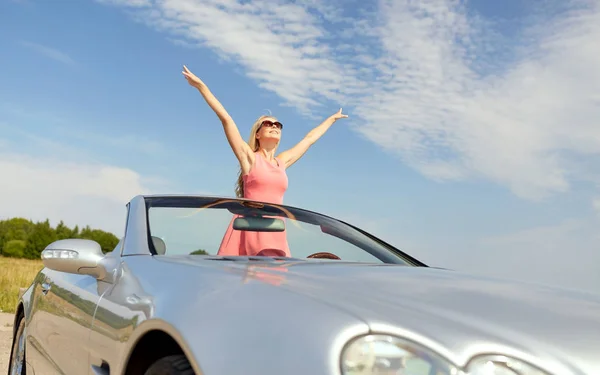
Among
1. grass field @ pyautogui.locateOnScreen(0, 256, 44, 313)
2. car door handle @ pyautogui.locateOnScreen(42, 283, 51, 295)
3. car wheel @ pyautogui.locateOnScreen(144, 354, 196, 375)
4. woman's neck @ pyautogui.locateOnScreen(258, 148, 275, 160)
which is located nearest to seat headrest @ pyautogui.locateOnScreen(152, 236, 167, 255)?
car wheel @ pyautogui.locateOnScreen(144, 354, 196, 375)

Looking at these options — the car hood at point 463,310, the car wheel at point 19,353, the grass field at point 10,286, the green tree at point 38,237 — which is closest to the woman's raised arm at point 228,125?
the car wheel at point 19,353

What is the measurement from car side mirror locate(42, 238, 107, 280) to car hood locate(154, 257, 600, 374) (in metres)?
0.70

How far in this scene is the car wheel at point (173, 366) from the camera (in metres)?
1.91

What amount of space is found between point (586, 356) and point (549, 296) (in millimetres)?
604

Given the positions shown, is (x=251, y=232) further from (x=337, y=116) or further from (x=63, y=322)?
(x=337, y=116)

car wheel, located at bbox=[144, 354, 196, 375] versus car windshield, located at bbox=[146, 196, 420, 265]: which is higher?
car windshield, located at bbox=[146, 196, 420, 265]

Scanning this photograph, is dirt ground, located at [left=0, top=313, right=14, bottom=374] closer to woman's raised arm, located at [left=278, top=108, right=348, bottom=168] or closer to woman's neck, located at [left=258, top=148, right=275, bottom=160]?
woman's neck, located at [left=258, top=148, right=275, bottom=160]

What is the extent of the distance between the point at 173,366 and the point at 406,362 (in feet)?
2.42

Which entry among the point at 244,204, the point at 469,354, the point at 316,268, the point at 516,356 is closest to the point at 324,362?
the point at 469,354

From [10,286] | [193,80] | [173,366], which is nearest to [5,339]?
[193,80]

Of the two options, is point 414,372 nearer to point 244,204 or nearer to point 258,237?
Result: point 258,237

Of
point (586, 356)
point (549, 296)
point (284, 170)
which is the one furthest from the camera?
point (284, 170)

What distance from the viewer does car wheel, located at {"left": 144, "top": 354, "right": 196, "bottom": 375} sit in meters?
1.91

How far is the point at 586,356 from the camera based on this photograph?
5.31 ft
